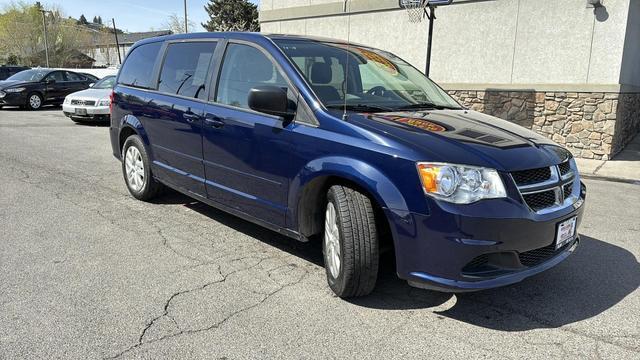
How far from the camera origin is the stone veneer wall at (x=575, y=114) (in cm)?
978

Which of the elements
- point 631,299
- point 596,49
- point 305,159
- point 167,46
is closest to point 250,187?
point 305,159

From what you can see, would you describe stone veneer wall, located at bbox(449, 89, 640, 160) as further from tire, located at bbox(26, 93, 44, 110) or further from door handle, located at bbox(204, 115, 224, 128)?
tire, located at bbox(26, 93, 44, 110)

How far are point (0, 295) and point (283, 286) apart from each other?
6.31 feet

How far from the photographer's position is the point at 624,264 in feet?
13.7

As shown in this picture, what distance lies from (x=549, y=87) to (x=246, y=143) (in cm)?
851

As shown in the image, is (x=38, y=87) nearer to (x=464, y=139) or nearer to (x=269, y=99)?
(x=269, y=99)

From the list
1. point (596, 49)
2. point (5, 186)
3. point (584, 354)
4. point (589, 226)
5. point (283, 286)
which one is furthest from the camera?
point (596, 49)

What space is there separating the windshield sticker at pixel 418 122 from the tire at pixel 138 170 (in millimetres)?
3108

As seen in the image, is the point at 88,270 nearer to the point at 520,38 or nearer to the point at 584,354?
the point at 584,354

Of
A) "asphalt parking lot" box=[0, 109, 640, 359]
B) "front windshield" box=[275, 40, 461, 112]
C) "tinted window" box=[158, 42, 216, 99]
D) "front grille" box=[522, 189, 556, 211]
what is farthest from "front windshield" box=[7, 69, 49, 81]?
"front grille" box=[522, 189, 556, 211]

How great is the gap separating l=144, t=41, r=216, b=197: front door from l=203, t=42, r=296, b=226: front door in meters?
0.21

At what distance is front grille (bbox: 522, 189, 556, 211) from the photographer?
300 cm

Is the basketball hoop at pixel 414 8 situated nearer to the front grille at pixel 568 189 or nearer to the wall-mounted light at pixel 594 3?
the wall-mounted light at pixel 594 3

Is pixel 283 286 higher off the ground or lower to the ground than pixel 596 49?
lower
